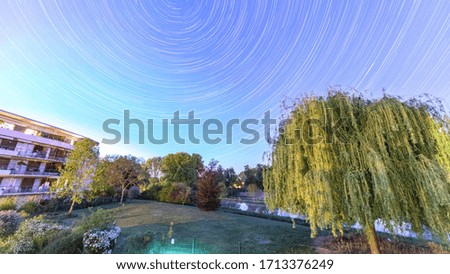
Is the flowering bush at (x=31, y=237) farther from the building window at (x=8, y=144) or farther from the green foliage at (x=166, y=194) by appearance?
the building window at (x=8, y=144)

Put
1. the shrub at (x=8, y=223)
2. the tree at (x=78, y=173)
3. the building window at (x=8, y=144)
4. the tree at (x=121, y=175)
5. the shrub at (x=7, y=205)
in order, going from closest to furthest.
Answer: the shrub at (x=8, y=223)
the shrub at (x=7, y=205)
the tree at (x=78, y=173)
the building window at (x=8, y=144)
the tree at (x=121, y=175)

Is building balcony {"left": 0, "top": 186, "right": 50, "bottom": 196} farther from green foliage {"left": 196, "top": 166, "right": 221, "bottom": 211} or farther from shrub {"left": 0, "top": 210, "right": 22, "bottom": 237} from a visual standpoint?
green foliage {"left": 196, "top": 166, "right": 221, "bottom": 211}

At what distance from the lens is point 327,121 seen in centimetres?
486

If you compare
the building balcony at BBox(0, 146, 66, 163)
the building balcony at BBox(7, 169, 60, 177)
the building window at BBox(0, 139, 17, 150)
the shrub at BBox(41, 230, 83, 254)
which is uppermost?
the building window at BBox(0, 139, 17, 150)

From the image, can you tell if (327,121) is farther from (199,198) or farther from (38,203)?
(38,203)

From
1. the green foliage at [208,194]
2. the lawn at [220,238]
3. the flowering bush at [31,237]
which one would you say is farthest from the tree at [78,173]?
the flowering bush at [31,237]

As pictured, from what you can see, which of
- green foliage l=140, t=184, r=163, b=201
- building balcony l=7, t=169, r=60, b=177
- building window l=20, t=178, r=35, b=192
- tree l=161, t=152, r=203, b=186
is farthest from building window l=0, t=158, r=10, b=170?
tree l=161, t=152, r=203, b=186

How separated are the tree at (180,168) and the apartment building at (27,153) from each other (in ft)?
42.1

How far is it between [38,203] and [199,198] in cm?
1122

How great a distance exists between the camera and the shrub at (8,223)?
Answer: 256 inches

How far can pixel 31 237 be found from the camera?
5.22m

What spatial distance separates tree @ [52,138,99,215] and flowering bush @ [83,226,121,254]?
10.7 meters

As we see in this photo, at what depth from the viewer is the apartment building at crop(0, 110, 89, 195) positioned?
16.7 m
